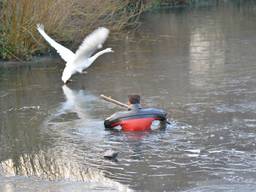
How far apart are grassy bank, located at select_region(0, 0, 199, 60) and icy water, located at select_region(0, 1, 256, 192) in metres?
0.91

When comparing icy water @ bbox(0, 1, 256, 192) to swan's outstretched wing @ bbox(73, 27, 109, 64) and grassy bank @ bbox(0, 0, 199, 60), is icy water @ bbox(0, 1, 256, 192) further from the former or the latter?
grassy bank @ bbox(0, 0, 199, 60)

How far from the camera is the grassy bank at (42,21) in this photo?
784 inches

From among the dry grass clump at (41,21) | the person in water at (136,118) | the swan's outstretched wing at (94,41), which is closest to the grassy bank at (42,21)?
the dry grass clump at (41,21)

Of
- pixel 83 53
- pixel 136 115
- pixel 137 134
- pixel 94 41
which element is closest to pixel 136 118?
pixel 136 115

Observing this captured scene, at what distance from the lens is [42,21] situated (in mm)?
20438

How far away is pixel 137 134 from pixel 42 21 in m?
10.3

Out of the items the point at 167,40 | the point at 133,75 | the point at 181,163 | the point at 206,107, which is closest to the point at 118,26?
the point at 167,40

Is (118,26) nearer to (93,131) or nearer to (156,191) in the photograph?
(93,131)

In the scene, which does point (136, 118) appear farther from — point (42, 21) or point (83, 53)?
point (42, 21)

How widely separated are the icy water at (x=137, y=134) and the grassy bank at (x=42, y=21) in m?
0.91

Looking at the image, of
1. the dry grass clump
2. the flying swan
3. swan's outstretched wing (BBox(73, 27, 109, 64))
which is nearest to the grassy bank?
the dry grass clump

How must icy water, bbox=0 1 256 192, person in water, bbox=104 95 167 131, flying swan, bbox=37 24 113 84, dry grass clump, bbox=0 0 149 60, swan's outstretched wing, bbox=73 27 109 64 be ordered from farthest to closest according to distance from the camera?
dry grass clump, bbox=0 0 149 60 → flying swan, bbox=37 24 113 84 → swan's outstretched wing, bbox=73 27 109 64 → person in water, bbox=104 95 167 131 → icy water, bbox=0 1 256 192

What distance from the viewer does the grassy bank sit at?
784 inches

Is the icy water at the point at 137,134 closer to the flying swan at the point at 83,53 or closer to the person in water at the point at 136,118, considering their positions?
the person in water at the point at 136,118
